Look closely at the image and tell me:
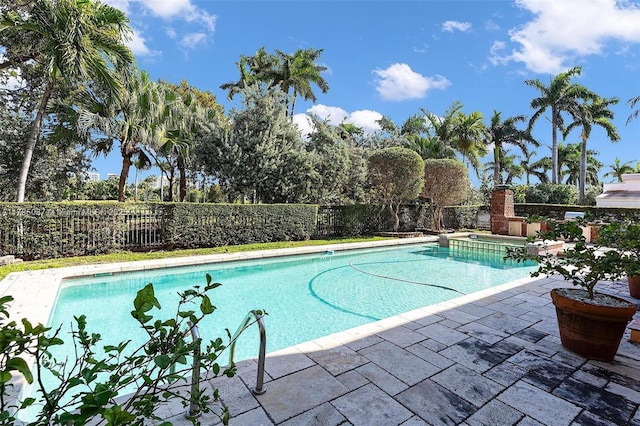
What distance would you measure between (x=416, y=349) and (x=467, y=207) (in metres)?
18.0

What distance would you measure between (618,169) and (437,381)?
1927 inches

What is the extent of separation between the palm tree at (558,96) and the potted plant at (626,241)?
91.1 ft

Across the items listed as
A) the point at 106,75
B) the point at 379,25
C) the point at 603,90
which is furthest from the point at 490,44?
the point at 603,90

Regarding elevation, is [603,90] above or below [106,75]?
above

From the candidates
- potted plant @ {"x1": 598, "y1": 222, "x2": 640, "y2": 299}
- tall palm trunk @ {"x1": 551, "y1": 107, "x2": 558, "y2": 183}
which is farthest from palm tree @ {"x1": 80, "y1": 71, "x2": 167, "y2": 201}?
tall palm trunk @ {"x1": 551, "y1": 107, "x2": 558, "y2": 183}

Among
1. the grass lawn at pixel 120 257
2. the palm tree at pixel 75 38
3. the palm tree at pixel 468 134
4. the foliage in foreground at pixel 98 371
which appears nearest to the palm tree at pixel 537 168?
the palm tree at pixel 468 134

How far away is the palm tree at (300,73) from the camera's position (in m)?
21.9

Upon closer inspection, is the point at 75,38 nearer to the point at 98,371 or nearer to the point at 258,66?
the point at 98,371

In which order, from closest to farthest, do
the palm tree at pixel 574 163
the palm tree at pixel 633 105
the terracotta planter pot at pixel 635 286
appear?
the terracotta planter pot at pixel 635 286 → the palm tree at pixel 633 105 → the palm tree at pixel 574 163

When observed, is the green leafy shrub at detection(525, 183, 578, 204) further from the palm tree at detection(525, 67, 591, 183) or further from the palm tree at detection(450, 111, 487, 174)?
the palm tree at detection(450, 111, 487, 174)

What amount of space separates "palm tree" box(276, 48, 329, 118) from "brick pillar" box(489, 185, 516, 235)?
44.8 ft

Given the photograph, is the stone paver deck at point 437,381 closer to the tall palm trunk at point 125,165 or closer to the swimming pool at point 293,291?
the swimming pool at point 293,291

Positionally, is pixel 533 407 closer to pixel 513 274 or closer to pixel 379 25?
pixel 513 274

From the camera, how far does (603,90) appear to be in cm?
2428
